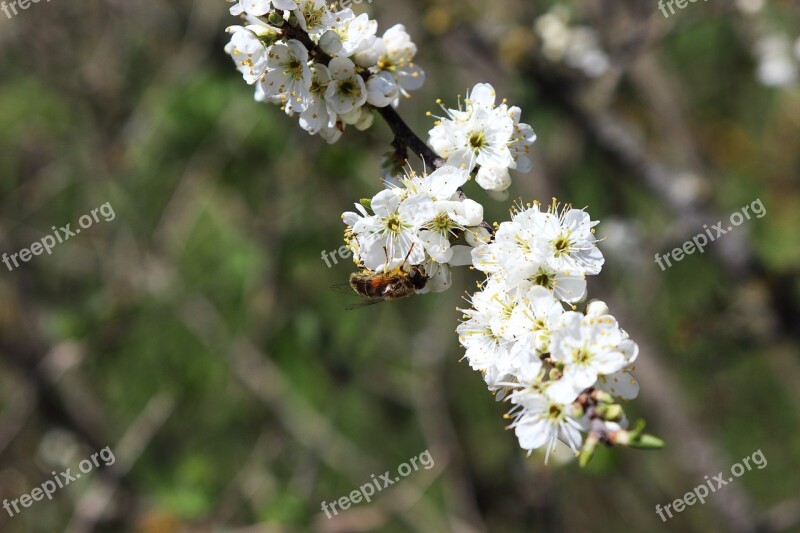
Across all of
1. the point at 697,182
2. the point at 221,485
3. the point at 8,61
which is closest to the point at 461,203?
the point at 697,182

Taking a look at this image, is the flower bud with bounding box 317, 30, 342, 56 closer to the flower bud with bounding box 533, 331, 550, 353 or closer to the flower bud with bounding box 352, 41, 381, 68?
the flower bud with bounding box 352, 41, 381, 68

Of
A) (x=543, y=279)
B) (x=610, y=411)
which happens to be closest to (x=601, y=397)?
(x=610, y=411)

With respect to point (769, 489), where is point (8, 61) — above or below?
above

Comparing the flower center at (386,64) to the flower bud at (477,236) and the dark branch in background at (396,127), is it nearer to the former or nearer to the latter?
the dark branch in background at (396,127)

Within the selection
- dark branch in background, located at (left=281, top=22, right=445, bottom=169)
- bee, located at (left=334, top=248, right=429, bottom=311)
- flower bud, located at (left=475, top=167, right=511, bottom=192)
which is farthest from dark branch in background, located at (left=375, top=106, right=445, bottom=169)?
bee, located at (left=334, top=248, right=429, bottom=311)

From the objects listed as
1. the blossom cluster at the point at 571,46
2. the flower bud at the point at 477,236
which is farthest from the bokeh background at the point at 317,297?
the flower bud at the point at 477,236

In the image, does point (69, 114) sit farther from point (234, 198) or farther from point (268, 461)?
point (268, 461)
